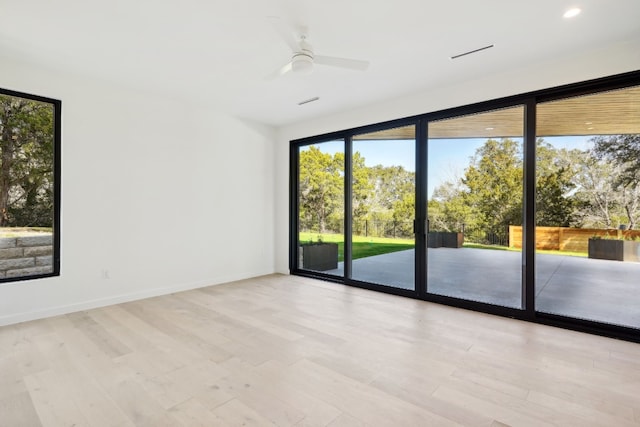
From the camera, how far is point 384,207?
15.6 ft

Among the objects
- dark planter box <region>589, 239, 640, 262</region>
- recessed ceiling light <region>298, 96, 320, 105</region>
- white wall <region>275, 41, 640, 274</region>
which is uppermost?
recessed ceiling light <region>298, 96, 320, 105</region>

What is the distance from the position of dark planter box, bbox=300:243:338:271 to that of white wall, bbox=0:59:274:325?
33.1 inches

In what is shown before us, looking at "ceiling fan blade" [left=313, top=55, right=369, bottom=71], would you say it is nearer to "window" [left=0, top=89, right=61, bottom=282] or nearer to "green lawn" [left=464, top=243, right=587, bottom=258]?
"green lawn" [left=464, top=243, right=587, bottom=258]

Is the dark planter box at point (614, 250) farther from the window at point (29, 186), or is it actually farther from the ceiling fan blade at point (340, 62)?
the window at point (29, 186)

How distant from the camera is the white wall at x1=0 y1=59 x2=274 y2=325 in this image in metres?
3.68

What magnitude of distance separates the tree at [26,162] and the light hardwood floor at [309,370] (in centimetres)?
121

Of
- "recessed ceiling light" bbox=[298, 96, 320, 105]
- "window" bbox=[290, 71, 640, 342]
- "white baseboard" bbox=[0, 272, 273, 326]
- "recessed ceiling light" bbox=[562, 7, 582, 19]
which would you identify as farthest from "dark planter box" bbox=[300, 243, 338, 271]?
"recessed ceiling light" bbox=[562, 7, 582, 19]

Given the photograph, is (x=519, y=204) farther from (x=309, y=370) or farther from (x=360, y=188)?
(x=309, y=370)

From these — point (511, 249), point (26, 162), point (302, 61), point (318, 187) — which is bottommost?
point (511, 249)

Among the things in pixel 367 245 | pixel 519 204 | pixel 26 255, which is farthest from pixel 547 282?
pixel 26 255

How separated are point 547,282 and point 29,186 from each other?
6376 mm

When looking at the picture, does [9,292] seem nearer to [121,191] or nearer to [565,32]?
[121,191]

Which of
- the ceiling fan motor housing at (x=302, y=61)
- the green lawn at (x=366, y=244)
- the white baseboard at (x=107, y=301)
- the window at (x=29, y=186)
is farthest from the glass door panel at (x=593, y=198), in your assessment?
the window at (x=29, y=186)

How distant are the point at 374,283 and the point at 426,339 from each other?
1810mm
